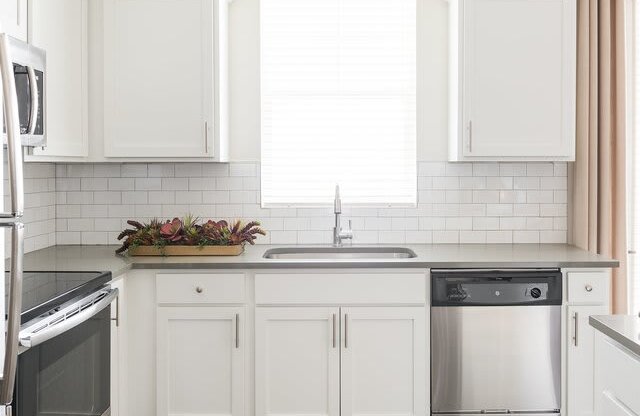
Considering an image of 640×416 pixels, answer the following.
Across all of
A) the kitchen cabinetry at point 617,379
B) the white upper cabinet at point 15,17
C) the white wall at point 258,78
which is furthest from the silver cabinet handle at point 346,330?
the white upper cabinet at point 15,17

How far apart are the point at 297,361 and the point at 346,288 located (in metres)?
0.40

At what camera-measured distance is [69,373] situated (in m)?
2.69

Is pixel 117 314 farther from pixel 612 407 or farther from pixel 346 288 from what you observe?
pixel 612 407

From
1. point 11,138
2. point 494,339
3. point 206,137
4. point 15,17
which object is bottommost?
point 494,339

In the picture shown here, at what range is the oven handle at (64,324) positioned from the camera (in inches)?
88.9

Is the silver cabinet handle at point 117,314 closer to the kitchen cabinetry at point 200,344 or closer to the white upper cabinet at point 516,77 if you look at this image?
the kitchen cabinetry at point 200,344

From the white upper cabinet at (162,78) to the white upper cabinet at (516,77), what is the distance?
1.22 metres

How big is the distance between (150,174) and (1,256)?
96.0 inches

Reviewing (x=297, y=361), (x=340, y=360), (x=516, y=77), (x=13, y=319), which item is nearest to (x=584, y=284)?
(x=516, y=77)

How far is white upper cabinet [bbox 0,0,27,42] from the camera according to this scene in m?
2.90

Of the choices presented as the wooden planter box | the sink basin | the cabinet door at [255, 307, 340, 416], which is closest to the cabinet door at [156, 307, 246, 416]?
the cabinet door at [255, 307, 340, 416]

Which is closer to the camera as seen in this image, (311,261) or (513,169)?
(311,261)

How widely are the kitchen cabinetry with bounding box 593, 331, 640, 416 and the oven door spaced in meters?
1.65

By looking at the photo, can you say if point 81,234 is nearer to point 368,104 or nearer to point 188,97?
point 188,97
